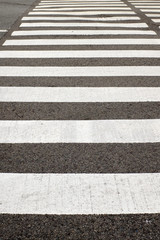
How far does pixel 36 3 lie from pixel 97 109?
1108 centimetres

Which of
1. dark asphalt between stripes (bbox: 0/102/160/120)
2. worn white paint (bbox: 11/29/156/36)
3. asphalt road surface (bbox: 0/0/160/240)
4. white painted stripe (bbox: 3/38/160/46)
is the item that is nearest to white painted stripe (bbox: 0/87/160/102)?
asphalt road surface (bbox: 0/0/160/240)

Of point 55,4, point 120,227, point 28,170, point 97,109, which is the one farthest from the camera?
point 55,4

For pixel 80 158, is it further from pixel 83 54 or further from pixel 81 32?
pixel 81 32

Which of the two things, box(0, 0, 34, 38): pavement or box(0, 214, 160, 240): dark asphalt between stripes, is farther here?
box(0, 0, 34, 38): pavement

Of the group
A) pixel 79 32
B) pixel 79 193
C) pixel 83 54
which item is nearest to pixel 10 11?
pixel 79 32

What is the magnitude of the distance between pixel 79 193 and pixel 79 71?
3746 millimetres

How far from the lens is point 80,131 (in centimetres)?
478

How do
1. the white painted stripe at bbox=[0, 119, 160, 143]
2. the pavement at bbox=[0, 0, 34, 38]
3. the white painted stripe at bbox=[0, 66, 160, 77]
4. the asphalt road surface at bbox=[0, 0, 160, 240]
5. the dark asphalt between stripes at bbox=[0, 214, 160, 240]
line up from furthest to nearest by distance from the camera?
the pavement at bbox=[0, 0, 34, 38] → the white painted stripe at bbox=[0, 66, 160, 77] → the white painted stripe at bbox=[0, 119, 160, 143] → the asphalt road surface at bbox=[0, 0, 160, 240] → the dark asphalt between stripes at bbox=[0, 214, 160, 240]

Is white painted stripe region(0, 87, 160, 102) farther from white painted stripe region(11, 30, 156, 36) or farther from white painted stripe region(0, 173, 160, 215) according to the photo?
white painted stripe region(11, 30, 156, 36)

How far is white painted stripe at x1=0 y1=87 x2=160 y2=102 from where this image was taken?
226 inches

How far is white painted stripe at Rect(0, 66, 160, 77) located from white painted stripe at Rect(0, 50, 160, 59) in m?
0.78

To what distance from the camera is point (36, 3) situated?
15398 mm

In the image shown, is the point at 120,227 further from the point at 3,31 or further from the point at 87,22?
the point at 87,22

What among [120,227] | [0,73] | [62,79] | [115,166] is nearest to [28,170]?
[115,166]
